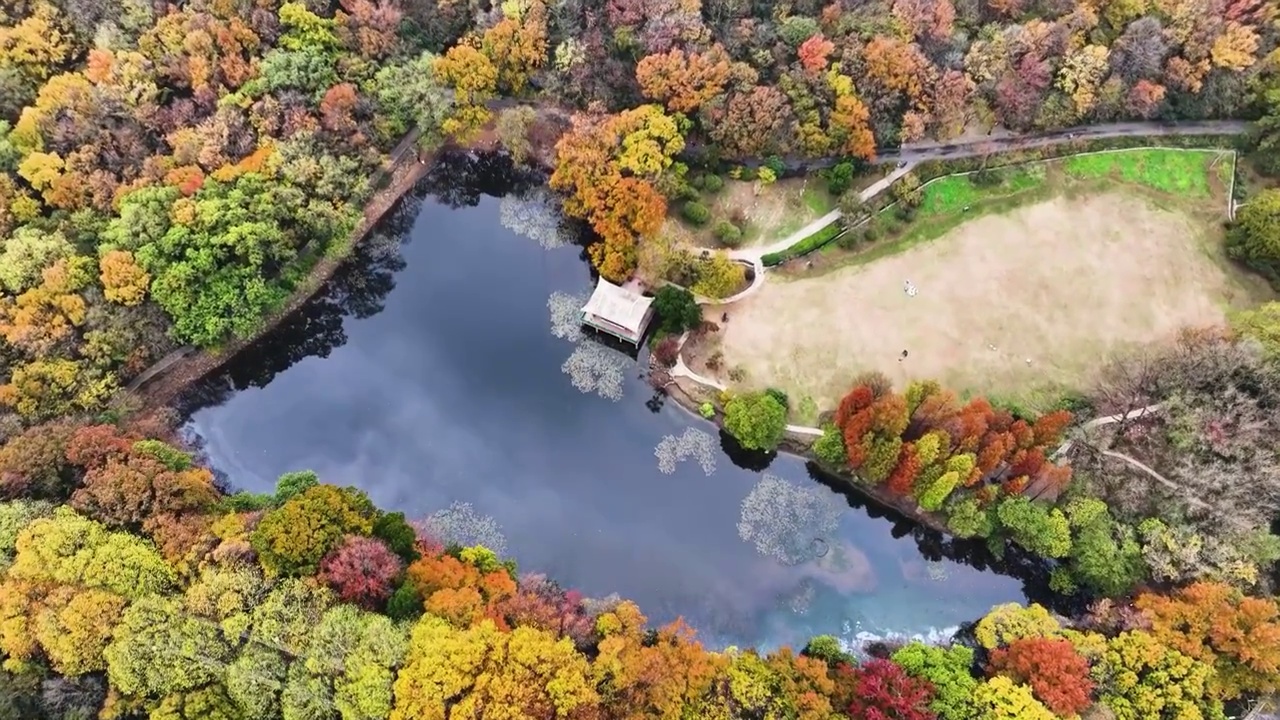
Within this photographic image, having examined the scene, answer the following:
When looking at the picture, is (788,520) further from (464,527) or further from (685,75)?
(685,75)

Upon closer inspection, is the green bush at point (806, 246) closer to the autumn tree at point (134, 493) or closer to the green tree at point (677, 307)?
the green tree at point (677, 307)

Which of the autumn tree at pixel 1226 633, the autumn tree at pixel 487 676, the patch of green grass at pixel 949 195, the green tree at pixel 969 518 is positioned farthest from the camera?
the patch of green grass at pixel 949 195

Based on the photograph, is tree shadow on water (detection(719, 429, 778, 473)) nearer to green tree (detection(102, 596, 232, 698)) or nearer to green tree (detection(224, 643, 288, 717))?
green tree (detection(224, 643, 288, 717))

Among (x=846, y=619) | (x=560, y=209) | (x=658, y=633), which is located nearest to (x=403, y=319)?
(x=560, y=209)

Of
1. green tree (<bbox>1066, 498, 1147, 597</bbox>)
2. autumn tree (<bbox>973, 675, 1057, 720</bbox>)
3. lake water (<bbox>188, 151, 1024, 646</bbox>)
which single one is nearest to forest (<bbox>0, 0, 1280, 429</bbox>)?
lake water (<bbox>188, 151, 1024, 646</bbox>)

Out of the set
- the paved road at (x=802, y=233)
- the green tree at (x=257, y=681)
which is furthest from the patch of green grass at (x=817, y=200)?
the green tree at (x=257, y=681)
